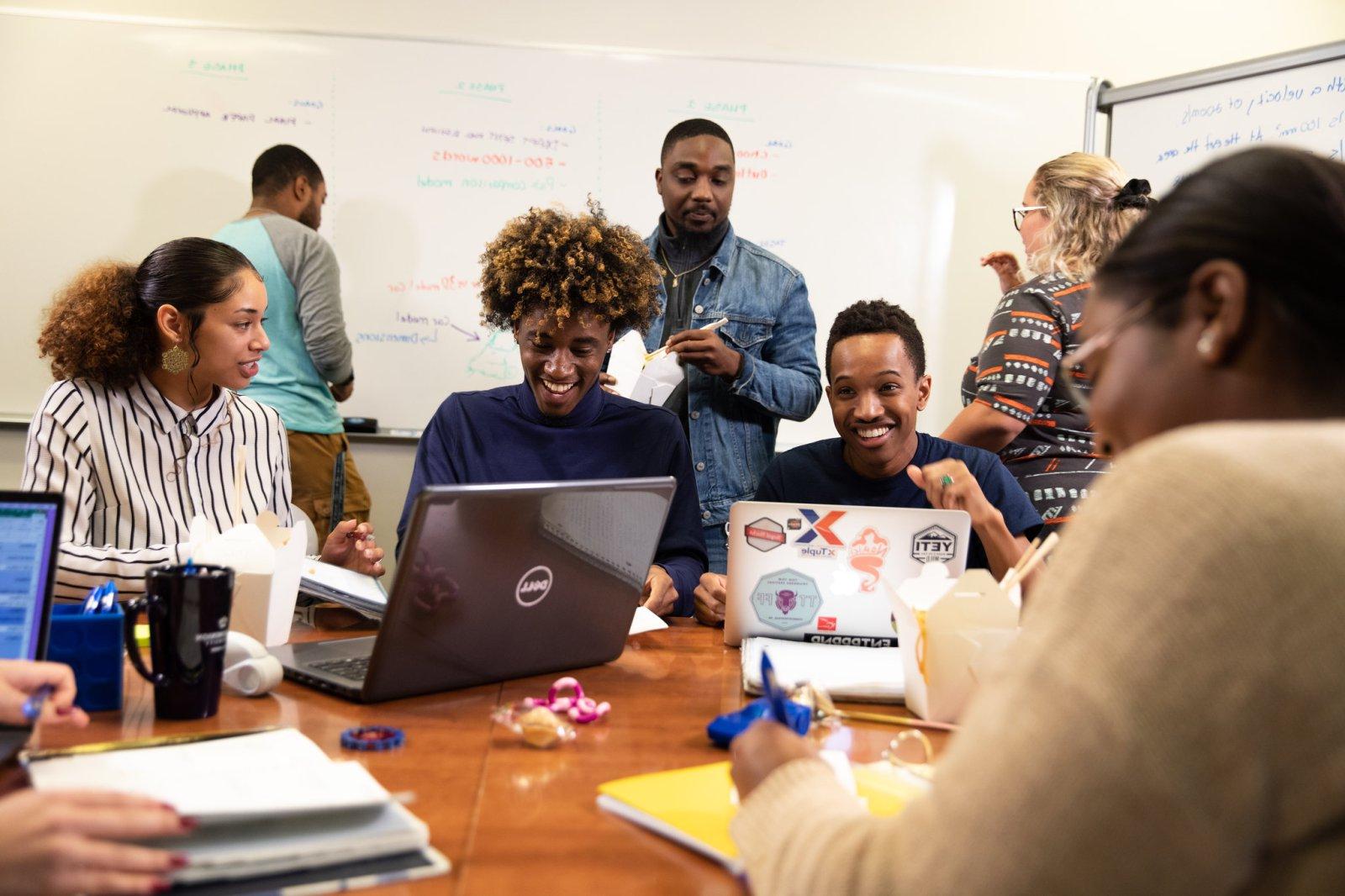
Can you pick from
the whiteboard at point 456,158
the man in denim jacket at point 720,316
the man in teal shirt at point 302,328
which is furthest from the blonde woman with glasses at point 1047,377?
the man in teal shirt at point 302,328

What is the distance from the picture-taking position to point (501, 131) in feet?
11.2

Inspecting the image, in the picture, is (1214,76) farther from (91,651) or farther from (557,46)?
(91,651)

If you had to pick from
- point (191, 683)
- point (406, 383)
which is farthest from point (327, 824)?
point (406, 383)

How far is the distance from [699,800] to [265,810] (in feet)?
1.09

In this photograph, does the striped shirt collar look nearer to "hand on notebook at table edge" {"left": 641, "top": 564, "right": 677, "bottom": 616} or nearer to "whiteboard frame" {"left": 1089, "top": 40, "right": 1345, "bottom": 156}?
"hand on notebook at table edge" {"left": 641, "top": 564, "right": 677, "bottom": 616}

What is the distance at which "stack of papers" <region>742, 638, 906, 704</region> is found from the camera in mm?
1262

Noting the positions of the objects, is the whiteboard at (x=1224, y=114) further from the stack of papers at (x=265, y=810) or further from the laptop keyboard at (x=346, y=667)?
the stack of papers at (x=265, y=810)

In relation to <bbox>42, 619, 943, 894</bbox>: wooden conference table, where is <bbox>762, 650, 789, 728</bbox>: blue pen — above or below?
above

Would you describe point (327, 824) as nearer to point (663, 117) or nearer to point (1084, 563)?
point (1084, 563)

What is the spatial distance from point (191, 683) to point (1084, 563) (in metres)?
0.89

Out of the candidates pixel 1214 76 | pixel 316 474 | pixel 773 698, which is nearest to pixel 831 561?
pixel 773 698

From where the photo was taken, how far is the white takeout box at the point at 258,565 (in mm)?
1363

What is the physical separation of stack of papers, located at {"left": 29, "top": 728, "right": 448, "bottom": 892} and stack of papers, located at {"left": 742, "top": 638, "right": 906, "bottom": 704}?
488 millimetres

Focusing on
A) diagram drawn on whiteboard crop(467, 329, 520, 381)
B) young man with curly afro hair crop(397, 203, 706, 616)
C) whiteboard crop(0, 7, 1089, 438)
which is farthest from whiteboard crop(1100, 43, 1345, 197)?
diagram drawn on whiteboard crop(467, 329, 520, 381)
